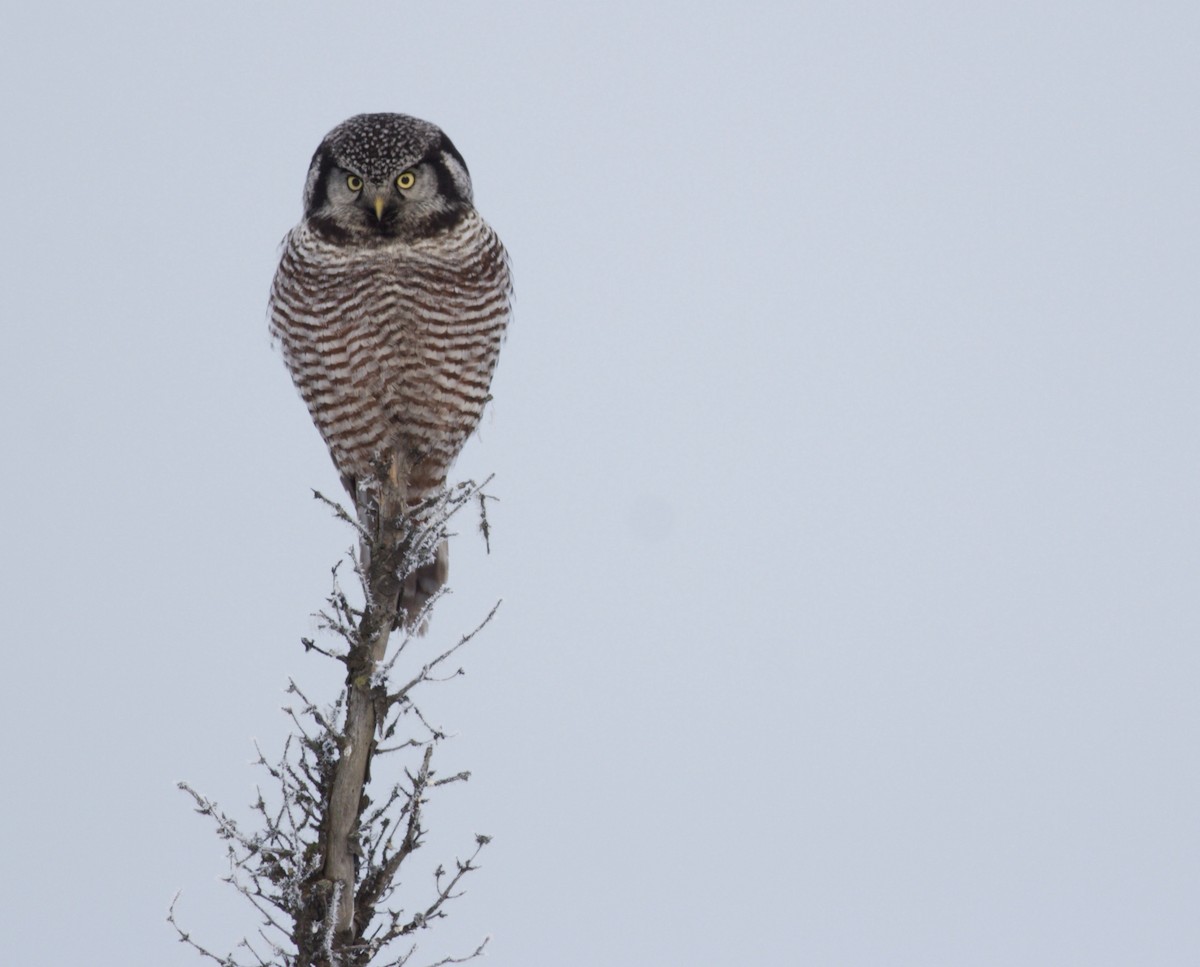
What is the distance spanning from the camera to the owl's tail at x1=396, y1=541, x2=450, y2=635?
1114cm

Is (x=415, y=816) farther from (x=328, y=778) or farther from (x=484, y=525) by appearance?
(x=484, y=525)

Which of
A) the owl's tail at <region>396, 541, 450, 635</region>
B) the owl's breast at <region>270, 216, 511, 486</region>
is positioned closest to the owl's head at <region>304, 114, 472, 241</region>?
the owl's breast at <region>270, 216, 511, 486</region>

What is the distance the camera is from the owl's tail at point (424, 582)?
Answer: 36.6ft

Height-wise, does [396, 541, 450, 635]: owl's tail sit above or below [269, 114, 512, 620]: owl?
below

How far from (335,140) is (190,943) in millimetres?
6278

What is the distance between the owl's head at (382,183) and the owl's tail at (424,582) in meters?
2.39

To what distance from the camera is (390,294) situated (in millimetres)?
10742

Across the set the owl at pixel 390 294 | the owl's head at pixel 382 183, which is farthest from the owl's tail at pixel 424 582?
the owl's head at pixel 382 183

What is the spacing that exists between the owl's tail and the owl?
0.7 inches

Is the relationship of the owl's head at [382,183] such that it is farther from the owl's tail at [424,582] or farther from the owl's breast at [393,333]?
the owl's tail at [424,582]

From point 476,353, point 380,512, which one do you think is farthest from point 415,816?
point 476,353

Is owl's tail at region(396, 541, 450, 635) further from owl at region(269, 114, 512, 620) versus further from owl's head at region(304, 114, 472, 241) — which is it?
owl's head at region(304, 114, 472, 241)

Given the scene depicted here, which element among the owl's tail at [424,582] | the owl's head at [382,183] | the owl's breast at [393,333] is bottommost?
the owl's tail at [424,582]

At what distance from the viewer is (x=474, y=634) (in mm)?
7355
